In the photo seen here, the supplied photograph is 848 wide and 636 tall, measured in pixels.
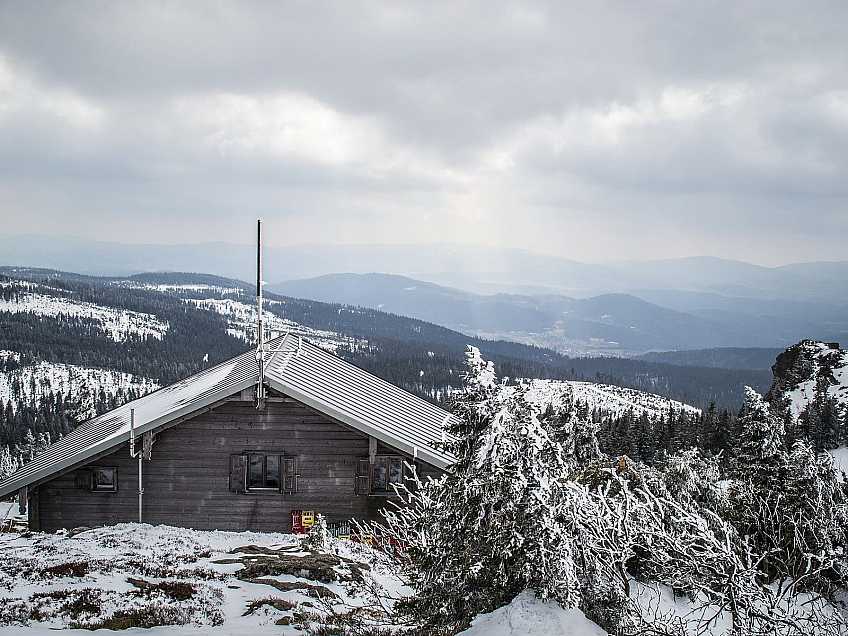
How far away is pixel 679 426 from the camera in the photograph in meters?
69.1

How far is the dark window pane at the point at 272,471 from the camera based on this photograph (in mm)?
16328

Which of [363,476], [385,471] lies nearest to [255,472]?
[363,476]

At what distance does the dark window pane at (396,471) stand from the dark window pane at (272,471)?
313 centimetres

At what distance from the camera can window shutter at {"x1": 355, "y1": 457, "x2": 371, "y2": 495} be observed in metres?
16.3

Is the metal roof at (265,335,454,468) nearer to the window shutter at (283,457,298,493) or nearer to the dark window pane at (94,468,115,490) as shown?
the window shutter at (283,457,298,493)

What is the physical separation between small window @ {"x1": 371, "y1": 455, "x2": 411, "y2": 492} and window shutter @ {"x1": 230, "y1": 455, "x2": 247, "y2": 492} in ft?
11.7

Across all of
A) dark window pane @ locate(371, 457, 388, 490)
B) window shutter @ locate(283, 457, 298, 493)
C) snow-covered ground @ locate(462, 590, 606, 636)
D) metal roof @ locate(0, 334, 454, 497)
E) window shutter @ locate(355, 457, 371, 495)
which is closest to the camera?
snow-covered ground @ locate(462, 590, 606, 636)

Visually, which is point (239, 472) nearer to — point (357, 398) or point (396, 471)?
point (357, 398)

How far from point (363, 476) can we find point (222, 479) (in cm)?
389

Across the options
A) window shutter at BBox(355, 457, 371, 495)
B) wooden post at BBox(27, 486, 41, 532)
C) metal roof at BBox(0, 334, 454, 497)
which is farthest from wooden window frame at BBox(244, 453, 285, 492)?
wooden post at BBox(27, 486, 41, 532)

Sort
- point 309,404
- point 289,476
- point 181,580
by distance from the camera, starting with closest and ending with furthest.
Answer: point 181,580
point 309,404
point 289,476

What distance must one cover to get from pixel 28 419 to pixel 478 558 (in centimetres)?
16462

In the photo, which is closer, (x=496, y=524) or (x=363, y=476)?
(x=496, y=524)

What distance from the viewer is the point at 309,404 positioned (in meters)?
16.1
